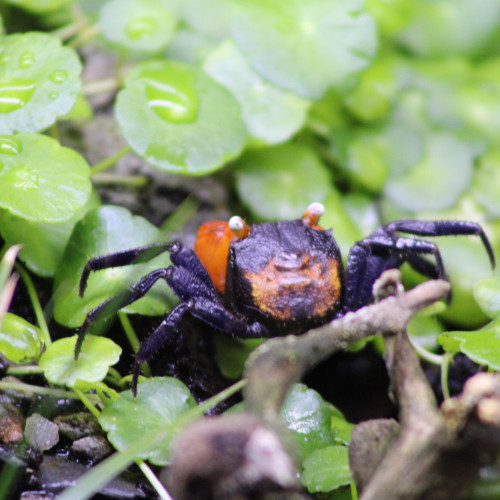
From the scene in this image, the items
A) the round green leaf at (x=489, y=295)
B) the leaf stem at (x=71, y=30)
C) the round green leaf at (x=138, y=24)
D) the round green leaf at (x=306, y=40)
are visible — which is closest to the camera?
the round green leaf at (x=489, y=295)

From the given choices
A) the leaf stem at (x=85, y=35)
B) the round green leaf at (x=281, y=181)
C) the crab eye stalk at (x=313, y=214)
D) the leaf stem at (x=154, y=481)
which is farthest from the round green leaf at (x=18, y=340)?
the leaf stem at (x=85, y=35)

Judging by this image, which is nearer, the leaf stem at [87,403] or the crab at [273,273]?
the leaf stem at [87,403]

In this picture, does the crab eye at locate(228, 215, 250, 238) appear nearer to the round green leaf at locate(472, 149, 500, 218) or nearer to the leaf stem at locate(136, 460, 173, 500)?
the leaf stem at locate(136, 460, 173, 500)

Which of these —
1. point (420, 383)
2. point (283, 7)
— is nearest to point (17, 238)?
point (420, 383)

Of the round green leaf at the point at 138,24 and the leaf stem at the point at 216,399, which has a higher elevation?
the round green leaf at the point at 138,24

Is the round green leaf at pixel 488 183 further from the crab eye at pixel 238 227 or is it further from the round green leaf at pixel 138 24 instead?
the round green leaf at pixel 138 24

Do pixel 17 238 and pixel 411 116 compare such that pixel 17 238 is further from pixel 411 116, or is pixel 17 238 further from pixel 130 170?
pixel 411 116
